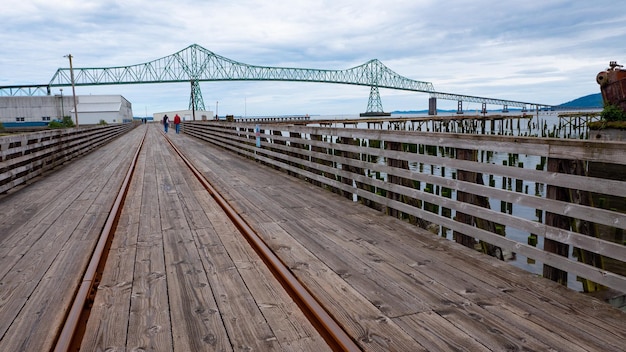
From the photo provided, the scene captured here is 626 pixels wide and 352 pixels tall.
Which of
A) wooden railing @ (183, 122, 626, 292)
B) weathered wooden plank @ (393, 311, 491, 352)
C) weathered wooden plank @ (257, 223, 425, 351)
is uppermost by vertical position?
wooden railing @ (183, 122, 626, 292)

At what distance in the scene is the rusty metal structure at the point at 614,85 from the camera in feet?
113

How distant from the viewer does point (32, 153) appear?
11555mm

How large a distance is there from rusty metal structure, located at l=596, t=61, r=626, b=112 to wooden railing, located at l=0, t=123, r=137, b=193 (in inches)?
1471

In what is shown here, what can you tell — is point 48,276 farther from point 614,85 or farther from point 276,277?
point 614,85

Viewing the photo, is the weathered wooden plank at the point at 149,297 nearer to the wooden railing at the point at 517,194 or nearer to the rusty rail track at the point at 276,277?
the rusty rail track at the point at 276,277

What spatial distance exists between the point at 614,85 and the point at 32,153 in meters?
39.9

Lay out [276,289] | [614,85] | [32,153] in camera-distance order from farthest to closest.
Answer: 1. [614,85]
2. [32,153]
3. [276,289]

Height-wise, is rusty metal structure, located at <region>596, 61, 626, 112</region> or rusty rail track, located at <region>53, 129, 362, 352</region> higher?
rusty metal structure, located at <region>596, 61, 626, 112</region>

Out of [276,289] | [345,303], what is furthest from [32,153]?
[345,303]

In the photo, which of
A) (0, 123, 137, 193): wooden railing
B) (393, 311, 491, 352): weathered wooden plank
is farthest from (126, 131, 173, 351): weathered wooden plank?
(0, 123, 137, 193): wooden railing

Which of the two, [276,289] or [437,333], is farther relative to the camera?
[276,289]

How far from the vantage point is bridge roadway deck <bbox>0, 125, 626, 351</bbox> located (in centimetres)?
306

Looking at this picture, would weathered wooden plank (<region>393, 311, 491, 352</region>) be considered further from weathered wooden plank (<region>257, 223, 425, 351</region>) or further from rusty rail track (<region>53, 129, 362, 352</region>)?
rusty rail track (<region>53, 129, 362, 352</region>)

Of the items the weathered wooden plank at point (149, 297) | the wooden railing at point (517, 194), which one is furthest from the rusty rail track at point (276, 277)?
the wooden railing at point (517, 194)
